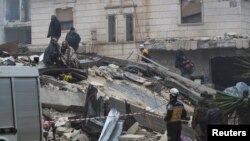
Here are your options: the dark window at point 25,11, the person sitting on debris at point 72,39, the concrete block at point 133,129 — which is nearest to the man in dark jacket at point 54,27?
the person sitting on debris at point 72,39

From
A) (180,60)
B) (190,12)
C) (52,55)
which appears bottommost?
(180,60)

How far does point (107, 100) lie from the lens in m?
14.4

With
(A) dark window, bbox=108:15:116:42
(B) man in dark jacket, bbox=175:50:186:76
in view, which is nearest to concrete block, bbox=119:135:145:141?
(B) man in dark jacket, bbox=175:50:186:76

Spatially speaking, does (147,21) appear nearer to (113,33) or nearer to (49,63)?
(113,33)

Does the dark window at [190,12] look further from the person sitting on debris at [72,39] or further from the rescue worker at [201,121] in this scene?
the rescue worker at [201,121]

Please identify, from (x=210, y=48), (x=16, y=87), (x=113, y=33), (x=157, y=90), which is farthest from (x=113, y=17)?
(x=16, y=87)

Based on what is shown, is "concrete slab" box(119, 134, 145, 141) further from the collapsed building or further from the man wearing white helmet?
the man wearing white helmet

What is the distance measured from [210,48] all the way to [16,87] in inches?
762

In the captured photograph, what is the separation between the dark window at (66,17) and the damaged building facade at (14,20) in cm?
1179

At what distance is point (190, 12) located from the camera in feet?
99.8

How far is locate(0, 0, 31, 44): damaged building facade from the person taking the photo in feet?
147

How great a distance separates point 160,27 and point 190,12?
1802mm

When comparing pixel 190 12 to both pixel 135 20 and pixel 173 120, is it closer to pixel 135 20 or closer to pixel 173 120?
pixel 135 20

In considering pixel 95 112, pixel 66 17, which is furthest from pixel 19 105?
pixel 66 17
